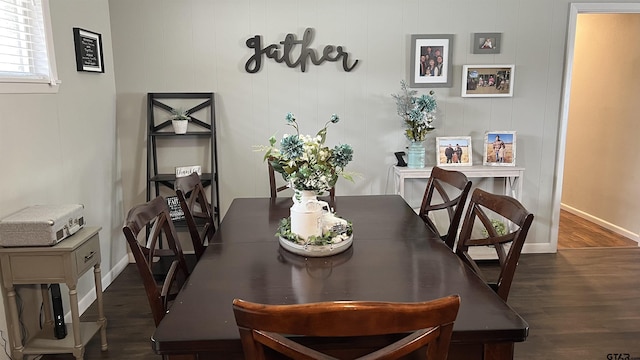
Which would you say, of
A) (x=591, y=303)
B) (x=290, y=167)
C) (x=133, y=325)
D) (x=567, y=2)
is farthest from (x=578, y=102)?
(x=133, y=325)

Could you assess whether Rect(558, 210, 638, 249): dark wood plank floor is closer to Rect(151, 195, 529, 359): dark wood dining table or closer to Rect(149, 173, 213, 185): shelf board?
Rect(151, 195, 529, 359): dark wood dining table

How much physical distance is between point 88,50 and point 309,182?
232 cm

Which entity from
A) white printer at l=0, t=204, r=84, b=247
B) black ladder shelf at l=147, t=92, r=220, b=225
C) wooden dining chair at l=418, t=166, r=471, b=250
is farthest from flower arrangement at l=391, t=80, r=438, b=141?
white printer at l=0, t=204, r=84, b=247

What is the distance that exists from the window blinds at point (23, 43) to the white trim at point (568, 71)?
12.6 ft

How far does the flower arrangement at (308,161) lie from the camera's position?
1843mm

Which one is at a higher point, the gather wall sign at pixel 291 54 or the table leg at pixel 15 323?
the gather wall sign at pixel 291 54

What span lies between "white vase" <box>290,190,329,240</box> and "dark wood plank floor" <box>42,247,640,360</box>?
1.33 metres

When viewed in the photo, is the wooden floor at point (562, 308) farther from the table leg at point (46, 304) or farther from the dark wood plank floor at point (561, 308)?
the table leg at point (46, 304)

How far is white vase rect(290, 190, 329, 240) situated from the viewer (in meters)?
1.92

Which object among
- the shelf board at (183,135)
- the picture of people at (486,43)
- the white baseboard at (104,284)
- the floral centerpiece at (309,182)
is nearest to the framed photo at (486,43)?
the picture of people at (486,43)

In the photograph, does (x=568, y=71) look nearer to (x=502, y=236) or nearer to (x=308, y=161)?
(x=502, y=236)

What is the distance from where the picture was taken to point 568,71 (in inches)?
158

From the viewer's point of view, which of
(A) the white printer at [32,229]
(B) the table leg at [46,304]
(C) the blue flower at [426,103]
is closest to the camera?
(A) the white printer at [32,229]

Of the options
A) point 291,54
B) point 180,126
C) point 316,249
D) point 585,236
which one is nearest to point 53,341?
point 316,249
